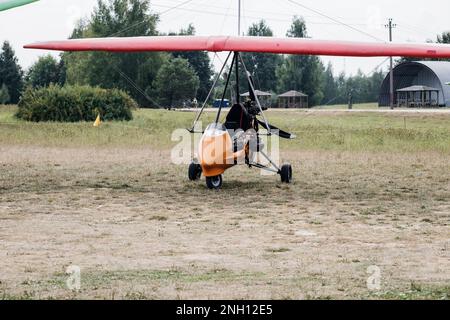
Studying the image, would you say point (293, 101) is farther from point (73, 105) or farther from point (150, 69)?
point (73, 105)

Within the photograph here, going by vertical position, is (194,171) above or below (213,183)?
above

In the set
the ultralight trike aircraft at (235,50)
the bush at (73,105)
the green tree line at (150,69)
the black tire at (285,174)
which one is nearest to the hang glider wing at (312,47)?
the ultralight trike aircraft at (235,50)

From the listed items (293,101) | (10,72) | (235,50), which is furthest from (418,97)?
(235,50)

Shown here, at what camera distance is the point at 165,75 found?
171ft

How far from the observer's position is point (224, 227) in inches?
384

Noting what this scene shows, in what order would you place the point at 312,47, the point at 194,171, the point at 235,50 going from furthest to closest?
the point at 194,171 → the point at 235,50 → the point at 312,47

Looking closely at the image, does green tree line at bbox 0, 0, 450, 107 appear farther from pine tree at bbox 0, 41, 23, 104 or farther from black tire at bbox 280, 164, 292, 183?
black tire at bbox 280, 164, 292, 183

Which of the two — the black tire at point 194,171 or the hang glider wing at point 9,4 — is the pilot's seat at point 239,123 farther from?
the hang glider wing at point 9,4

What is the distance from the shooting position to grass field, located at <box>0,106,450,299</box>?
6.51m

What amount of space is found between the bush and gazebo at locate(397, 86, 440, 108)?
32.9 metres

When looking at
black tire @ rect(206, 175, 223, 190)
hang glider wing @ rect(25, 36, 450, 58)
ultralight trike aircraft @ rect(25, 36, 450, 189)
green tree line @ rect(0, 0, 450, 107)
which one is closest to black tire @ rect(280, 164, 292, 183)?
ultralight trike aircraft @ rect(25, 36, 450, 189)

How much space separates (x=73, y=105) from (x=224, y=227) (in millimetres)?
26872
